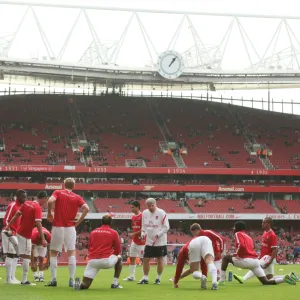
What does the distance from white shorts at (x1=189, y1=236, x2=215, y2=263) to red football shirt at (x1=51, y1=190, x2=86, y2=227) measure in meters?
2.61

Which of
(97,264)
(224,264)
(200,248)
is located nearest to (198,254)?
(200,248)

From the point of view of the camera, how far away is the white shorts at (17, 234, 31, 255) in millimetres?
16000

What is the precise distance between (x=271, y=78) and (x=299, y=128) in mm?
A: 13751

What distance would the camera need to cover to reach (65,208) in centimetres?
1535

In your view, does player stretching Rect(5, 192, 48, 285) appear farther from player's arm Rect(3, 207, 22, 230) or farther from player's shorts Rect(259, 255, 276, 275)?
player's shorts Rect(259, 255, 276, 275)

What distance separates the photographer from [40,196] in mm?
16375

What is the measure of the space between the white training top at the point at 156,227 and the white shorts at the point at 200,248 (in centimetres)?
170

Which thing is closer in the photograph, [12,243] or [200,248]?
[200,248]

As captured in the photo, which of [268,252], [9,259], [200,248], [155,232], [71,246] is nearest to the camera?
[71,246]

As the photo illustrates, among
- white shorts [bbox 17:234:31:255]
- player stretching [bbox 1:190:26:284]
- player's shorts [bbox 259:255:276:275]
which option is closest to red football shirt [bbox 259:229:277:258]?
player's shorts [bbox 259:255:276:275]

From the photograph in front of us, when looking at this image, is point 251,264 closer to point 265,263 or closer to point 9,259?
point 265,263

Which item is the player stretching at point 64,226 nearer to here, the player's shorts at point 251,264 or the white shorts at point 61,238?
the white shorts at point 61,238

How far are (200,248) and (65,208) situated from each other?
306 centimetres

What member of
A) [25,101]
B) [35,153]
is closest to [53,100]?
[25,101]
